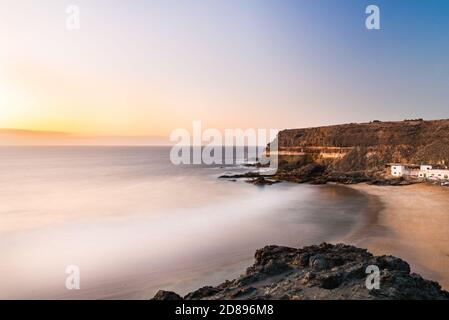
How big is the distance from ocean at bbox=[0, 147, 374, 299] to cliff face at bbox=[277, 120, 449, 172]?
16.9 m

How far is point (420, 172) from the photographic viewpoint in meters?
39.4

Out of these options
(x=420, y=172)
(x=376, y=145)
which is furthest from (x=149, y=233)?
(x=376, y=145)

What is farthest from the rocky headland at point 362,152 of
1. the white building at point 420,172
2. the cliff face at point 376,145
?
the white building at point 420,172

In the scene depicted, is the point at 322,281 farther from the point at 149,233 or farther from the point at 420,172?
the point at 420,172

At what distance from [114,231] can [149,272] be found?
25.3 feet

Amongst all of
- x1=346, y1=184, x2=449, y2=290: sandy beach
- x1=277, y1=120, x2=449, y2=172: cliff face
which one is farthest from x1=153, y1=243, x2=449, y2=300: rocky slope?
x1=277, y1=120, x2=449, y2=172: cliff face

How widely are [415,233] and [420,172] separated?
26315mm

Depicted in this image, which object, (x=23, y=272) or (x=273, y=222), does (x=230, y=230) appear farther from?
(x=23, y=272)

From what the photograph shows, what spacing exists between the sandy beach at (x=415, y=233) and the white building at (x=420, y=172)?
983cm

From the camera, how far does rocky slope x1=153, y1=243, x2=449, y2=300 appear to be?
7531 millimetres

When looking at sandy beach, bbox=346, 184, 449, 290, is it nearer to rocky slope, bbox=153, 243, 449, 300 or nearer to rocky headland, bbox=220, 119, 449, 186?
rocky slope, bbox=153, 243, 449, 300

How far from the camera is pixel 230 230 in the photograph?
19.1m
